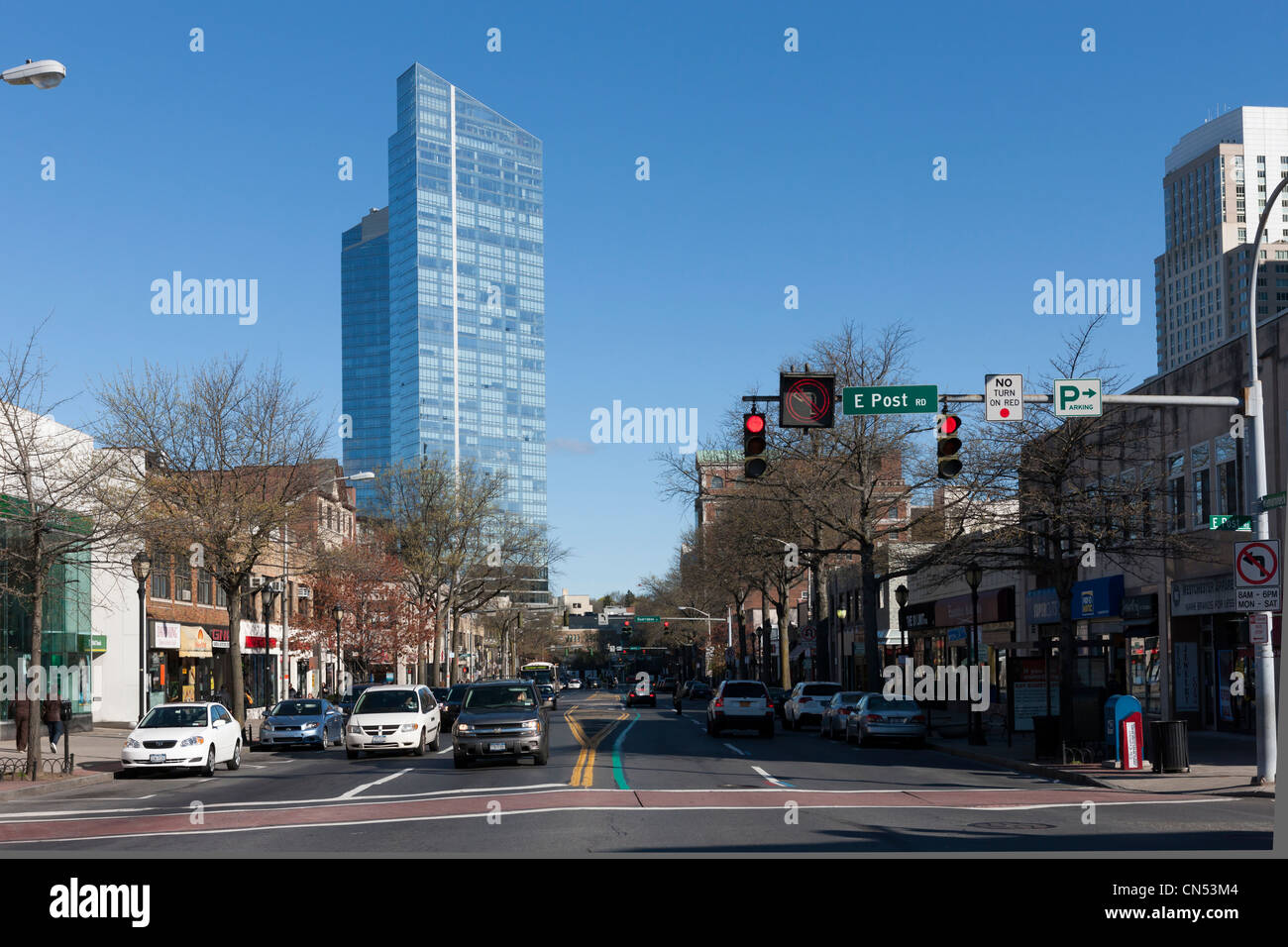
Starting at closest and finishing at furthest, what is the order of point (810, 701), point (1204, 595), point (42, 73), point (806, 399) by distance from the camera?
point (42, 73)
point (806, 399)
point (1204, 595)
point (810, 701)

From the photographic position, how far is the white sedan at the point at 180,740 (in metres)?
27.3

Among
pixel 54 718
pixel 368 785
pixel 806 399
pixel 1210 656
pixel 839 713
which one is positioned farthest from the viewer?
pixel 839 713

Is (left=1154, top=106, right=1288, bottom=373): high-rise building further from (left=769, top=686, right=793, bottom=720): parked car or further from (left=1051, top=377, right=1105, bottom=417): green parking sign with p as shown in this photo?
(left=1051, top=377, right=1105, bottom=417): green parking sign with p

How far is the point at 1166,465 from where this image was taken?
3544 centimetres

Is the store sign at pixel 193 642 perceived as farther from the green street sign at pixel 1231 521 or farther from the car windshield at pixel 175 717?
the green street sign at pixel 1231 521

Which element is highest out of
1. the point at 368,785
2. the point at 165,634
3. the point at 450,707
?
the point at 165,634

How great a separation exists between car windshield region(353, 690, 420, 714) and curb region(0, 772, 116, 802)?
582 centimetres

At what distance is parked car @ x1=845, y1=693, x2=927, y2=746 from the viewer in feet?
112

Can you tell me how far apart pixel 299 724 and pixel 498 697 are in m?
13.2

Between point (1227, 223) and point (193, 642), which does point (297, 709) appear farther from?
point (1227, 223)

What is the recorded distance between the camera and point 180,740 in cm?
2750

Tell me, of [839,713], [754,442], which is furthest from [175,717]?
[839,713]

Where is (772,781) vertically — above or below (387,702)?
below
